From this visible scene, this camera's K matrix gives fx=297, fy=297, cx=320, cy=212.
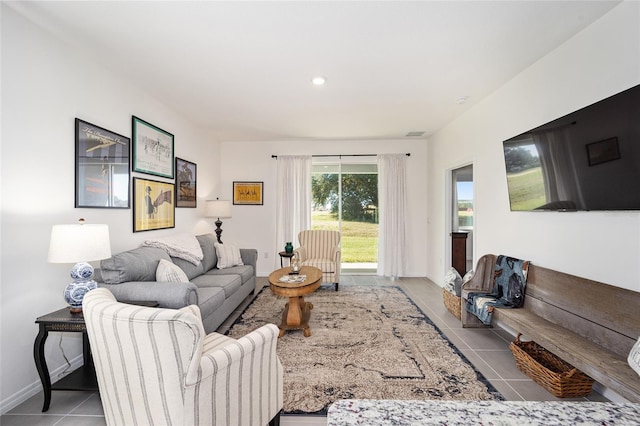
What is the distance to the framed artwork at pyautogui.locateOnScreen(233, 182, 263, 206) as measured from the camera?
5.73 meters

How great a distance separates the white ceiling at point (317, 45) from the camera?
1974 mm

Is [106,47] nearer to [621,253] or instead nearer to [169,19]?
[169,19]

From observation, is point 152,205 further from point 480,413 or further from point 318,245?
point 480,413

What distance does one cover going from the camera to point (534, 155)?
2.57 meters

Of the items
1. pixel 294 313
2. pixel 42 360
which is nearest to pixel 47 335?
pixel 42 360

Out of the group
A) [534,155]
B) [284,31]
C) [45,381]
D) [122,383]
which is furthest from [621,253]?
[45,381]

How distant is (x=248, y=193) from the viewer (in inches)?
226

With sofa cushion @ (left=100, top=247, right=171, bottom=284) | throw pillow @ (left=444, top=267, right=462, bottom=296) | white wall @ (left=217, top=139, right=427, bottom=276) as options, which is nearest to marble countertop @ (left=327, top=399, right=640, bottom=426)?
sofa cushion @ (left=100, top=247, right=171, bottom=284)

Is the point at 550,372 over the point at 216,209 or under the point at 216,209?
under

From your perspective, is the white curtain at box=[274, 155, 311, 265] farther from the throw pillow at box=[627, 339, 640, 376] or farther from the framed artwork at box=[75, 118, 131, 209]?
the throw pillow at box=[627, 339, 640, 376]

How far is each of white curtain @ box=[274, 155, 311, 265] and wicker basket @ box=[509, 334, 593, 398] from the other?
150 inches

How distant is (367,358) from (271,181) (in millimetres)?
3902

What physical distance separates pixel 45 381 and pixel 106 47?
8.20 ft

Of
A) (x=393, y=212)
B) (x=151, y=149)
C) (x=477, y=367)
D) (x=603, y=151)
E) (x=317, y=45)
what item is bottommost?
(x=477, y=367)
